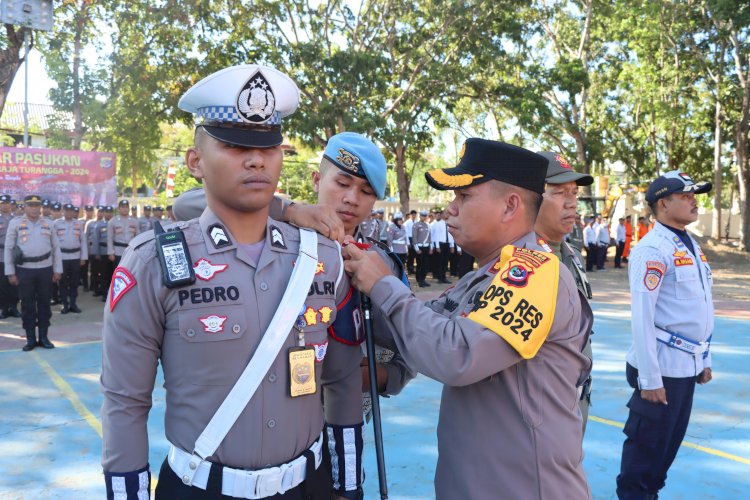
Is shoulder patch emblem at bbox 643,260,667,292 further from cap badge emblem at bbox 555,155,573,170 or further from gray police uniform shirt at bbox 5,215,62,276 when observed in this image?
gray police uniform shirt at bbox 5,215,62,276

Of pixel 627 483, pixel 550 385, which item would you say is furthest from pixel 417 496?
pixel 550 385

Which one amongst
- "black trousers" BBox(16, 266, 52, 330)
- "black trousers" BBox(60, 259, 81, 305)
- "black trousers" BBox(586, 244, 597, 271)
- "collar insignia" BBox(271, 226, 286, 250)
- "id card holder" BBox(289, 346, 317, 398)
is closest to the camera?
"id card holder" BBox(289, 346, 317, 398)

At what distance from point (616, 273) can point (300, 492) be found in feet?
66.6

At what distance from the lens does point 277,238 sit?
1.91 meters

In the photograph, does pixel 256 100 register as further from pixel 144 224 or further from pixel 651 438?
pixel 144 224

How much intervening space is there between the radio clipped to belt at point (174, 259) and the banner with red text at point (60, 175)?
12.4 metres

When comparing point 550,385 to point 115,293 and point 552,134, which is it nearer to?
point 115,293

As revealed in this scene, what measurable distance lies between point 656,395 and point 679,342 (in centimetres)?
36

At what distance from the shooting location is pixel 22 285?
833cm

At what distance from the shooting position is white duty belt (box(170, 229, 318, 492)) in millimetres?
1657

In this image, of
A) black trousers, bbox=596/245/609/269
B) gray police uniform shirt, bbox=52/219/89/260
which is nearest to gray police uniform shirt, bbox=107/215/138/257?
gray police uniform shirt, bbox=52/219/89/260

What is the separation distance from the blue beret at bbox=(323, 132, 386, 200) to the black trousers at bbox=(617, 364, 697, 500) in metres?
2.16

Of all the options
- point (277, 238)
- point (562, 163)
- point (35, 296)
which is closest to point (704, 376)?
point (562, 163)

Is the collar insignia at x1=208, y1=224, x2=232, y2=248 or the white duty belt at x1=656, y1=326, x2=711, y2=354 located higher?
the collar insignia at x1=208, y1=224, x2=232, y2=248
